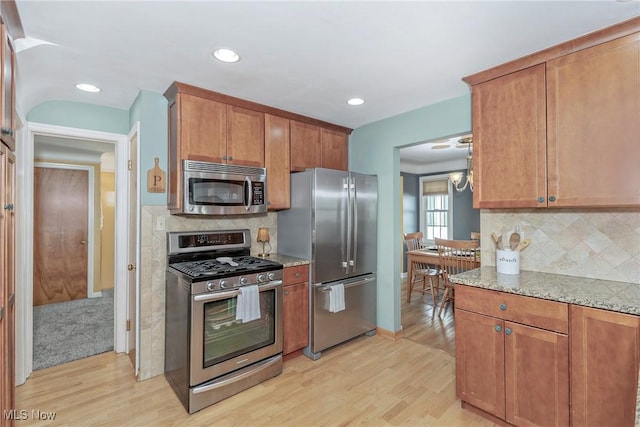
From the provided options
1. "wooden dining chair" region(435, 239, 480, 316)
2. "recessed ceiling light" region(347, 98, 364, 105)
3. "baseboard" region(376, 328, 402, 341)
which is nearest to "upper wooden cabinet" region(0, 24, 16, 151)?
"recessed ceiling light" region(347, 98, 364, 105)

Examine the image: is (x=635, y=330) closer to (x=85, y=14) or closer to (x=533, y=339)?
(x=533, y=339)

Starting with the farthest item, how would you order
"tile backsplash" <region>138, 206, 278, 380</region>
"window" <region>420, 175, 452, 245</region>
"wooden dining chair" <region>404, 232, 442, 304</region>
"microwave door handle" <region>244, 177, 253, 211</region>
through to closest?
1. "window" <region>420, 175, 452, 245</region>
2. "wooden dining chair" <region>404, 232, 442, 304</region>
3. "microwave door handle" <region>244, 177, 253, 211</region>
4. "tile backsplash" <region>138, 206, 278, 380</region>

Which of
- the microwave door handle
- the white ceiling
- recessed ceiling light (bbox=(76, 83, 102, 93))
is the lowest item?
the microwave door handle

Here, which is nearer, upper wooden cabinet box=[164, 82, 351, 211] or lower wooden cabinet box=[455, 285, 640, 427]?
lower wooden cabinet box=[455, 285, 640, 427]

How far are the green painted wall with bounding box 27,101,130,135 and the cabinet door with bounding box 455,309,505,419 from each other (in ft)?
10.9

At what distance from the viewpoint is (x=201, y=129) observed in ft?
8.49

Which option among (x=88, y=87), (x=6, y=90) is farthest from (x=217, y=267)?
(x=88, y=87)

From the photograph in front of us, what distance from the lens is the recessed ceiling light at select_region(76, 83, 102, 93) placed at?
8.05 ft

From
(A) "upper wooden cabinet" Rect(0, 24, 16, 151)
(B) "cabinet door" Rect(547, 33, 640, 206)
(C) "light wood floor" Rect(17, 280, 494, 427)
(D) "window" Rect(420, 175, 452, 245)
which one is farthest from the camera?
(D) "window" Rect(420, 175, 452, 245)

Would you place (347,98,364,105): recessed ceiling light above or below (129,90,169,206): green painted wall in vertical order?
above

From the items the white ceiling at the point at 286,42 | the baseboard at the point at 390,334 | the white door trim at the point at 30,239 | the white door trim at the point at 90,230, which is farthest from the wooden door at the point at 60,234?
the baseboard at the point at 390,334

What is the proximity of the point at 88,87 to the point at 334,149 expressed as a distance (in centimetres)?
230

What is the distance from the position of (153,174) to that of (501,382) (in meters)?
2.91

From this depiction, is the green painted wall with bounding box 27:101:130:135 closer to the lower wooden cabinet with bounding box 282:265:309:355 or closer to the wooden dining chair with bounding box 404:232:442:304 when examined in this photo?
the lower wooden cabinet with bounding box 282:265:309:355
